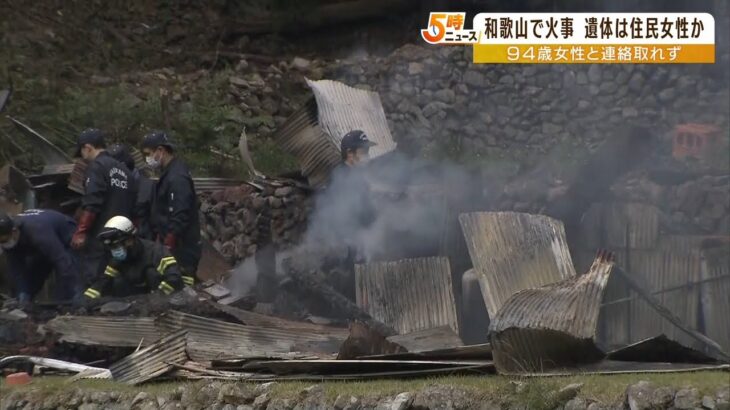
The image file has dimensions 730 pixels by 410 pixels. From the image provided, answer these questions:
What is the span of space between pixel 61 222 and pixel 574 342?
20.9 feet

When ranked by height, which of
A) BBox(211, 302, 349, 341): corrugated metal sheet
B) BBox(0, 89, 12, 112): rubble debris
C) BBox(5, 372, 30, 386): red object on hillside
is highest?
BBox(0, 89, 12, 112): rubble debris

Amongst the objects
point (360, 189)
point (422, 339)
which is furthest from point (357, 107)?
point (422, 339)

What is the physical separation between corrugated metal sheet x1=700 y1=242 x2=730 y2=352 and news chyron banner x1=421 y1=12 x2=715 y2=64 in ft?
16.1

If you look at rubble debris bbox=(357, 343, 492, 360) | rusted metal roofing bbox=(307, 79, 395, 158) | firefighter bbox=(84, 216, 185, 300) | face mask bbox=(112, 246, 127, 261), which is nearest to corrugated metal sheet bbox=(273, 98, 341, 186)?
rusted metal roofing bbox=(307, 79, 395, 158)

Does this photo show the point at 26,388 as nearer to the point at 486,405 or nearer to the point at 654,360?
the point at 486,405

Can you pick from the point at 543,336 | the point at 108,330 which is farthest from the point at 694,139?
the point at 543,336

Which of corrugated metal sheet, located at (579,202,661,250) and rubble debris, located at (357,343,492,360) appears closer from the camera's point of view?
rubble debris, located at (357,343,492,360)

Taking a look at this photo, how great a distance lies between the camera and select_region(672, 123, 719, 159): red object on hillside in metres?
14.8

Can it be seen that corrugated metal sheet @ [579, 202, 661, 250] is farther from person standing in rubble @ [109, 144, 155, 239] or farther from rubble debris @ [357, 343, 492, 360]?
person standing in rubble @ [109, 144, 155, 239]

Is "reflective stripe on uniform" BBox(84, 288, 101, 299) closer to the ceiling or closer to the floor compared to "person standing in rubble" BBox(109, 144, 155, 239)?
closer to the floor

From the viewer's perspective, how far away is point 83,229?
12406 mm

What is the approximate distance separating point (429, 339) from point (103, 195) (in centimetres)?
409

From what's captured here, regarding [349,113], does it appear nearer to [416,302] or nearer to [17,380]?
[416,302]

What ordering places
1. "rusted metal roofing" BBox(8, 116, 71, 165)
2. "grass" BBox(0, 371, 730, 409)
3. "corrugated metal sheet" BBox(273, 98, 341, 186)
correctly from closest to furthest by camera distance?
"grass" BBox(0, 371, 730, 409) → "corrugated metal sheet" BBox(273, 98, 341, 186) → "rusted metal roofing" BBox(8, 116, 71, 165)
